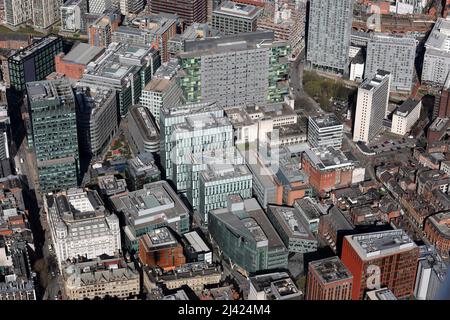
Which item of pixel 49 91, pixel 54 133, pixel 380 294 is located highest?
pixel 49 91

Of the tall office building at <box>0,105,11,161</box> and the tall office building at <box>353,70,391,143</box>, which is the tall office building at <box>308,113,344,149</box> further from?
the tall office building at <box>0,105,11,161</box>

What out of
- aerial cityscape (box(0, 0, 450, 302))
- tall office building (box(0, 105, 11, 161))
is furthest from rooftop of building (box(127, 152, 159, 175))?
tall office building (box(0, 105, 11, 161))

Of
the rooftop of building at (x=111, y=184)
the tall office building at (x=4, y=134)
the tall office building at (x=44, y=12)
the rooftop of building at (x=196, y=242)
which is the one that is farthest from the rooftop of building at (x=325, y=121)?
the tall office building at (x=44, y=12)

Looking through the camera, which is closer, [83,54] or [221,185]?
[221,185]

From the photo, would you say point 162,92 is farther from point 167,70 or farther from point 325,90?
point 325,90

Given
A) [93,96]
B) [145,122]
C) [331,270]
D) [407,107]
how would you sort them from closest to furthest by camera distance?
[331,270] < [145,122] < [93,96] < [407,107]

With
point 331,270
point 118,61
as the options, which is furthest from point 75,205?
point 118,61

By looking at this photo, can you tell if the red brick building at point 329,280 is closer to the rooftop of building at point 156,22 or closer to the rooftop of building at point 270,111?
the rooftop of building at point 270,111
